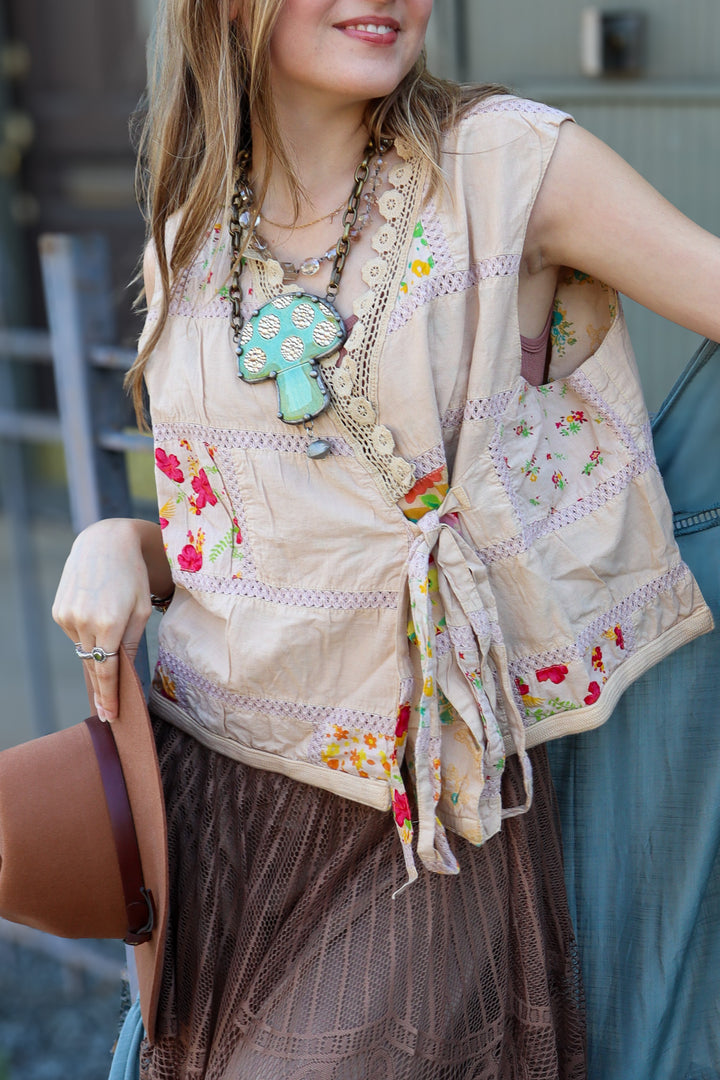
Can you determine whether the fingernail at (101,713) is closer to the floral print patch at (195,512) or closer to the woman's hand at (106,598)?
the woman's hand at (106,598)

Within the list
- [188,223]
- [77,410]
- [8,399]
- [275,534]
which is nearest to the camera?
[275,534]

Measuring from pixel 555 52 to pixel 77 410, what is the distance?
170 cm

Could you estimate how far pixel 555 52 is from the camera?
302cm

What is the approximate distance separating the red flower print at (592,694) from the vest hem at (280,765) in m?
0.25

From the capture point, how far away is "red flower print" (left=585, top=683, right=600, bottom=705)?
134 cm

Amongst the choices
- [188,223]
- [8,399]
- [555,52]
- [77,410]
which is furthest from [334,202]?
[8,399]

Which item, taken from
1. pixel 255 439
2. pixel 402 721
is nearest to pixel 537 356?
pixel 255 439

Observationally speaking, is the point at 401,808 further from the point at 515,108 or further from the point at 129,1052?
the point at 515,108

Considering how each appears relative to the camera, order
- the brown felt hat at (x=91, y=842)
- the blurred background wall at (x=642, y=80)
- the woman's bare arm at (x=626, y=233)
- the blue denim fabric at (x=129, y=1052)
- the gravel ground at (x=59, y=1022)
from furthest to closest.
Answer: the gravel ground at (x=59, y=1022)
the blurred background wall at (x=642, y=80)
the blue denim fabric at (x=129, y=1052)
the brown felt hat at (x=91, y=842)
the woman's bare arm at (x=626, y=233)

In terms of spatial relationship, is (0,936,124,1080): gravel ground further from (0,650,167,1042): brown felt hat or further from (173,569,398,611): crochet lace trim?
(173,569,398,611): crochet lace trim

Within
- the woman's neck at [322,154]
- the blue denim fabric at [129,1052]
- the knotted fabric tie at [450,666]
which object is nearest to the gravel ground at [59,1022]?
the blue denim fabric at [129,1052]

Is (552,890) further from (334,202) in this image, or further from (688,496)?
(334,202)

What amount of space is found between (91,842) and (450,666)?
1.53ft

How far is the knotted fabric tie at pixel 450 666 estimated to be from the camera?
1266 mm
